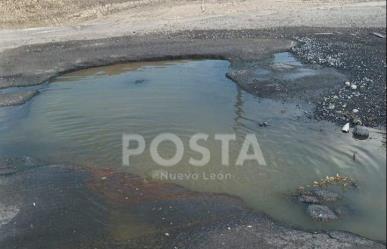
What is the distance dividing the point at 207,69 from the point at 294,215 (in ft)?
24.9

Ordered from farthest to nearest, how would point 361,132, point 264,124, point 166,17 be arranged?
point 166,17 → point 264,124 → point 361,132

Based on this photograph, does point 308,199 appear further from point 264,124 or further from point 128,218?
point 264,124

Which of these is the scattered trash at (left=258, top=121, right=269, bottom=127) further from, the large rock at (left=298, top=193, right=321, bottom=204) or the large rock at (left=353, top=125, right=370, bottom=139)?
the large rock at (left=298, top=193, right=321, bottom=204)

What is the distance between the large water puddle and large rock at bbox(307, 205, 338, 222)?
0.31ft

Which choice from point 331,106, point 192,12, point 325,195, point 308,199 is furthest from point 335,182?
point 192,12

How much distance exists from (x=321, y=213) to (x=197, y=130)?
3.85m

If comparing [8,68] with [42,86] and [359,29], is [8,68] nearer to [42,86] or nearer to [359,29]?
[42,86]

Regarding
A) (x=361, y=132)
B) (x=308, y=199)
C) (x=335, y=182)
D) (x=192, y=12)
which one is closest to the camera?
(x=308, y=199)

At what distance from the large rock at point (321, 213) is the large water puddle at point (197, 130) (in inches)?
3.7

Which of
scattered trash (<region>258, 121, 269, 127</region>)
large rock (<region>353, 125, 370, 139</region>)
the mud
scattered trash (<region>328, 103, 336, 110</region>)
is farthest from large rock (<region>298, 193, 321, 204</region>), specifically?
scattered trash (<region>328, 103, 336, 110</region>)

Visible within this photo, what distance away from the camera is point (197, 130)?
10203mm

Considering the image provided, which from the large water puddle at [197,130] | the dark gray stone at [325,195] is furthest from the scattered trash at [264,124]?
the dark gray stone at [325,195]

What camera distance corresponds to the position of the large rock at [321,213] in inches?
278

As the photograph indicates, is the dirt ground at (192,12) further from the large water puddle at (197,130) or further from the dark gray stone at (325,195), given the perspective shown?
the dark gray stone at (325,195)
